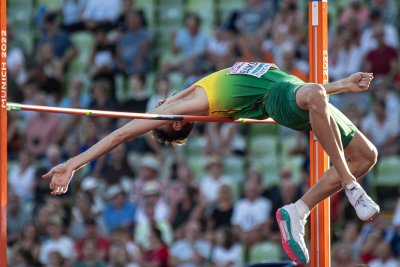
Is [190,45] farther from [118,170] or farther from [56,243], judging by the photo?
[56,243]

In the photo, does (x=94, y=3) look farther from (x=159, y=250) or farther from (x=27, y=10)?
(x=159, y=250)

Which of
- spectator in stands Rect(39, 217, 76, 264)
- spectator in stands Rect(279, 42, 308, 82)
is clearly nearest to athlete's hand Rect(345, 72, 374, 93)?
spectator in stands Rect(279, 42, 308, 82)

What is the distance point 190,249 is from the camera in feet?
39.3

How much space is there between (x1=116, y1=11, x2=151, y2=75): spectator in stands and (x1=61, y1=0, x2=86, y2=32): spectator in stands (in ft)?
3.40

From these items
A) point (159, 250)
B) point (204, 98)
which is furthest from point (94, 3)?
point (204, 98)

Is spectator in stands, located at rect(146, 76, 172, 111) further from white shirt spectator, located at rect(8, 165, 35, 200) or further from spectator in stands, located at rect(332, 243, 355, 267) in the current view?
spectator in stands, located at rect(332, 243, 355, 267)

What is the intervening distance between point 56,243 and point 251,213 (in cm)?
218

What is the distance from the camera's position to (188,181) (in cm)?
1278

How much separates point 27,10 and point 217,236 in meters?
5.48

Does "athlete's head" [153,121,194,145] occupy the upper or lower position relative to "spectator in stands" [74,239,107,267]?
upper

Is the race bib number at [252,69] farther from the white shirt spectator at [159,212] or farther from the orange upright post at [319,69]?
the white shirt spectator at [159,212]

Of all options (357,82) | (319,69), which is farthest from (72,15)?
(357,82)

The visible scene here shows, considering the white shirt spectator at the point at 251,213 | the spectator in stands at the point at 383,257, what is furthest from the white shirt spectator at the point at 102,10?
the spectator in stands at the point at 383,257

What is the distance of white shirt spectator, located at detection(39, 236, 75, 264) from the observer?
12445mm
